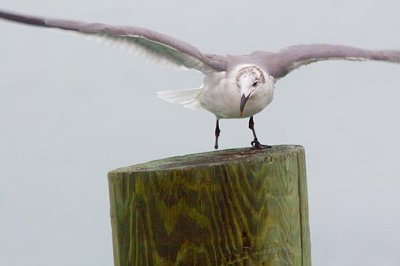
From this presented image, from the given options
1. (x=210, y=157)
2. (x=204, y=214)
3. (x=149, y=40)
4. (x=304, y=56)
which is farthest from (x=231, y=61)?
(x=204, y=214)

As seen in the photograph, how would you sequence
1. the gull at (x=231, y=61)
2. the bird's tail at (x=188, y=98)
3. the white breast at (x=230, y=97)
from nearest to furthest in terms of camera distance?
the gull at (x=231, y=61) < the white breast at (x=230, y=97) < the bird's tail at (x=188, y=98)

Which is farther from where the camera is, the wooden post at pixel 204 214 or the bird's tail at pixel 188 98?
the bird's tail at pixel 188 98

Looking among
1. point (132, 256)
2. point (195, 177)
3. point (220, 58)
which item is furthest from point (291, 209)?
point (220, 58)

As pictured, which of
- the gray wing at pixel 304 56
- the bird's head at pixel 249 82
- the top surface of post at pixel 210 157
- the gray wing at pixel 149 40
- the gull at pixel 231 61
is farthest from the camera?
the gray wing at pixel 304 56

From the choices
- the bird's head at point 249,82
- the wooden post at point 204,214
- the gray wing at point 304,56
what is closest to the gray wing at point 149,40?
the bird's head at point 249,82

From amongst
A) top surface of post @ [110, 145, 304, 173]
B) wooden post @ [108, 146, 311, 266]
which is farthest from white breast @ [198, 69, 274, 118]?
wooden post @ [108, 146, 311, 266]

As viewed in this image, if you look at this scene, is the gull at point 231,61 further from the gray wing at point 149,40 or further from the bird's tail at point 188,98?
the bird's tail at point 188,98

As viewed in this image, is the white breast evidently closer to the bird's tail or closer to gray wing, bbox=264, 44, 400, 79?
gray wing, bbox=264, 44, 400, 79

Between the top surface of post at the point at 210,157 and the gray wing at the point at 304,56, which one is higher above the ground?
the gray wing at the point at 304,56

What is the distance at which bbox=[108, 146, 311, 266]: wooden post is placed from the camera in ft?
8.32

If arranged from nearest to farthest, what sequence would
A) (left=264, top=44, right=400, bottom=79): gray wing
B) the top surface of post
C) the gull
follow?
the top surface of post → the gull → (left=264, top=44, right=400, bottom=79): gray wing

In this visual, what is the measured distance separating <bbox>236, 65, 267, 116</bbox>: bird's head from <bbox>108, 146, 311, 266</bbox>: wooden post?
2.47 metres

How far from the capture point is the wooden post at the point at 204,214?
2.54 meters

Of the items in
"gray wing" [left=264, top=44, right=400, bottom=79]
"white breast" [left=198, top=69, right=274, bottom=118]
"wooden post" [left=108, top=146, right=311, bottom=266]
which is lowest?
"wooden post" [left=108, top=146, right=311, bottom=266]
